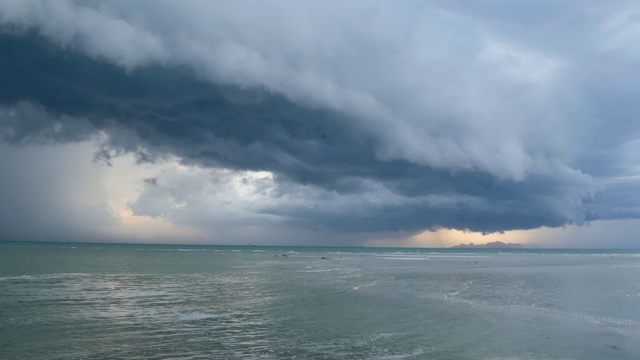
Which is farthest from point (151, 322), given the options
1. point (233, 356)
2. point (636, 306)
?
point (636, 306)

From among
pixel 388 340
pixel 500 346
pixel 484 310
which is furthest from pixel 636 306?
pixel 388 340

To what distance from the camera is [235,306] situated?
39.7 meters

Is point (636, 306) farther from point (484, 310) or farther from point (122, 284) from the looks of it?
point (122, 284)

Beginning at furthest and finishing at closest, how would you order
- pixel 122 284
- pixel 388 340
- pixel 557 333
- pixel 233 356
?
1. pixel 122 284
2. pixel 557 333
3. pixel 388 340
4. pixel 233 356

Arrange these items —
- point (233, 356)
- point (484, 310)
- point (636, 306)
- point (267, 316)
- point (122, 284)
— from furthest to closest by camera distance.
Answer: point (122, 284) < point (636, 306) < point (484, 310) < point (267, 316) < point (233, 356)

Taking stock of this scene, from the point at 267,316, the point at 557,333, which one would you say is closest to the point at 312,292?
the point at 267,316

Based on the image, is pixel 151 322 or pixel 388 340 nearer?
pixel 388 340

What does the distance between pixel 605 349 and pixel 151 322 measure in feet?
82.4

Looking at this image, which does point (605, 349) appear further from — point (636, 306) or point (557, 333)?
point (636, 306)

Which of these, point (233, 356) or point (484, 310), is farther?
point (484, 310)

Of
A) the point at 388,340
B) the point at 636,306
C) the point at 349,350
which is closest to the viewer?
the point at 349,350

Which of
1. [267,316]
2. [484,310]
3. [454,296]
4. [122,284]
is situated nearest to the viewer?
[267,316]

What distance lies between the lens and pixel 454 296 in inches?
1906

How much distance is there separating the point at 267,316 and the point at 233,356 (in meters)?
Result: 11.8
